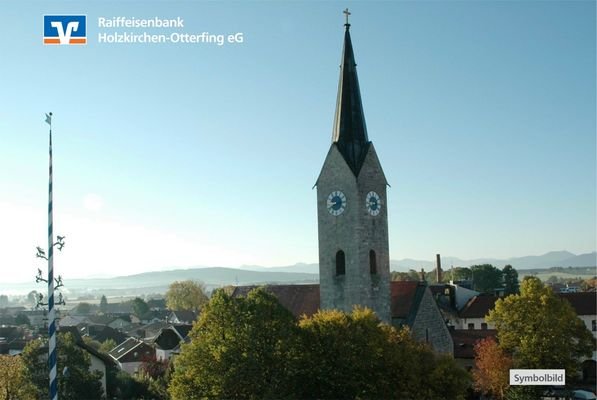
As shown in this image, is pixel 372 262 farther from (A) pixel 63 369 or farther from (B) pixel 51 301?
(B) pixel 51 301

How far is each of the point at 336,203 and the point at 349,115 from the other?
239 inches

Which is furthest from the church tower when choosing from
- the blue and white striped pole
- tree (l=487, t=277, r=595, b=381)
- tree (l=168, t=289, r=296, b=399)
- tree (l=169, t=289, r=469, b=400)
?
the blue and white striped pole

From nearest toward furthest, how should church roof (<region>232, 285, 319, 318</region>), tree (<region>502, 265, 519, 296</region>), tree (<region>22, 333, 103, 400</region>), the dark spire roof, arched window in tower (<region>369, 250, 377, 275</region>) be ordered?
tree (<region>22, 333, 103, 400</region>) < arched window in tower (<region>369, 250, 377, 275</region>) < the dark spire roof < church roof (<region>232, 285, 319, 318</region>) < tree (<region>502, 265, 519, 296</region>)

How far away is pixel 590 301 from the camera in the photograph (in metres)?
71.3

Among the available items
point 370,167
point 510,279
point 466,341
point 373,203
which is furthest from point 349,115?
point 510,279

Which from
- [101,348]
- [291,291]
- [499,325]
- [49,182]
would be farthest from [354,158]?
[101,348]

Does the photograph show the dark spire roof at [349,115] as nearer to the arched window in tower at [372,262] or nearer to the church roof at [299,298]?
the arched window in tower at [372,262]

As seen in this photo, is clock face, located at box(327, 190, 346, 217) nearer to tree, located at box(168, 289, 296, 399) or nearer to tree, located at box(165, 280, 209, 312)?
tree, located at box(168, 289, 296, 399)

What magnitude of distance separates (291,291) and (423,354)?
16021 millimetres

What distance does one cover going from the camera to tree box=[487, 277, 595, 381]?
47000mm

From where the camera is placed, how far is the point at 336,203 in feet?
133

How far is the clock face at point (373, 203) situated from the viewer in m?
39.9

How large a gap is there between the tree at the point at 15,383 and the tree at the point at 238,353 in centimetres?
1498

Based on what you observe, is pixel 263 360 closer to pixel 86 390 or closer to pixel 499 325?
pixel 86 390
